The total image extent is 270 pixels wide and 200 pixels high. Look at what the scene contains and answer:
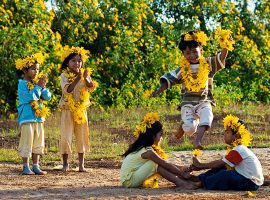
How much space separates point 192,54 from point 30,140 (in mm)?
2463

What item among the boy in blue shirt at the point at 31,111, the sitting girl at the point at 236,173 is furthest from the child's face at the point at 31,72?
the sitting girl at the point at 236,173

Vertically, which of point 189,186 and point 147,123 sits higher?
point 147,123

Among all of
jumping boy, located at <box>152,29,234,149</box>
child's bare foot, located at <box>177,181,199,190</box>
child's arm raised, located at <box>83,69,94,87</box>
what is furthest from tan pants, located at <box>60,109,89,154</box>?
child's bare foot, located at <box>177,181,199,190</box>

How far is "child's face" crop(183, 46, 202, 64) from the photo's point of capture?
9577mm

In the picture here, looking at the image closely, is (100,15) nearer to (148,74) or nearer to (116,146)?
(148,74)

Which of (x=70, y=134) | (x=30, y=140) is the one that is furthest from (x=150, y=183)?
(x=30, y=140)

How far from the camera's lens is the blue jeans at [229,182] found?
8.29 metres

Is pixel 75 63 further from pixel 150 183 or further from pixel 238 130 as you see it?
pixel 238 130

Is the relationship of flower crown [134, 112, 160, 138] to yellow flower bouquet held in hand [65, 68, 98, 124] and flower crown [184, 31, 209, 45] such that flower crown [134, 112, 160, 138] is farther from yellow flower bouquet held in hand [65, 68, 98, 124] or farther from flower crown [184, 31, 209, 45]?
yellow flower bouquet held in hand [65, 68, 98, 124]

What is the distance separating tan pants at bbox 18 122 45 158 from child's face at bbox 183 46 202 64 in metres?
2.26

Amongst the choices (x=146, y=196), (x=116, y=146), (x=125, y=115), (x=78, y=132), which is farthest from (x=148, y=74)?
(x=146, y=196)

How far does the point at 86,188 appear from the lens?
8570 mm

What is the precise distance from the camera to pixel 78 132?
10.3 m

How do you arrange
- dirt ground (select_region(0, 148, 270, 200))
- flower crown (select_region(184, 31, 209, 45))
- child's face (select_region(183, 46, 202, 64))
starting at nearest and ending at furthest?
dirt ground (select_region(0, 148, 270, 200))
flower crown (select_region(184, 31, 209, 45))
child's face (select_region(183, 46, 202, 64))
